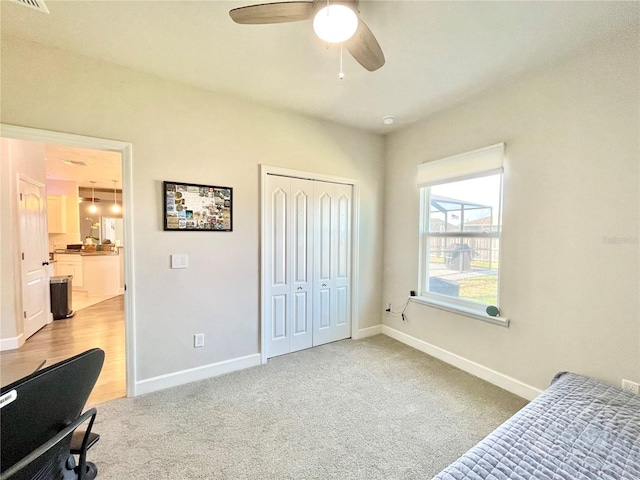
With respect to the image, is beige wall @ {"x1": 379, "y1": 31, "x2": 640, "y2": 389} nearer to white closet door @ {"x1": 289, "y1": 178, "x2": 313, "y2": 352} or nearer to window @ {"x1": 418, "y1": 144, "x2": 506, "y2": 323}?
window @ {"x1": 418, "y1": 144, "x2": 506, "y2": 323}

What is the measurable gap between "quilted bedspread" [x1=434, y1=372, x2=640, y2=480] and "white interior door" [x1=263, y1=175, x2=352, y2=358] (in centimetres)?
218

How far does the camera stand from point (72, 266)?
6.13 meters

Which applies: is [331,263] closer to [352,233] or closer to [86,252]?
[352,233]

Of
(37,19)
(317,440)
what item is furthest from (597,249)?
(37,19)

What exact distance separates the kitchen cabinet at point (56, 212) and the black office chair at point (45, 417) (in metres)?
7.78

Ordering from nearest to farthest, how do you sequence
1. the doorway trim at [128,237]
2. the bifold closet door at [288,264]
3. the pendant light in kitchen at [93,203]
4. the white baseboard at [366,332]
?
the doorway trim at [128,237] → the bifold closet door at [288,264] → the white baseboard at [366,332] → the pendant light in kitchen at [93,203]

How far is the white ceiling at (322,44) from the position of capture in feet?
5.50

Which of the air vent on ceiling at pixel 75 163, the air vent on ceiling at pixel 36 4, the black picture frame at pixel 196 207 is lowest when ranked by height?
the black picture frame at pixel 196 207

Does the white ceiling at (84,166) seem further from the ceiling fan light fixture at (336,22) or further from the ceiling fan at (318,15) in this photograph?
the ceiling fan light fixture at (336,22)

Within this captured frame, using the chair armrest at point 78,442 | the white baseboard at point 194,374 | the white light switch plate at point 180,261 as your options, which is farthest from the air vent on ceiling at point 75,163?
the chair armrest at point 78,442

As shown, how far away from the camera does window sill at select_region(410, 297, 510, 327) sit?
253 cm

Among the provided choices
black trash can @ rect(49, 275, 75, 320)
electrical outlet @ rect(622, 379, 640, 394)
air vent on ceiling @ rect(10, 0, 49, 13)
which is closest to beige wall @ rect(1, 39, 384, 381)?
air vent on ceiling @ rect(10, 0, 49, 13)

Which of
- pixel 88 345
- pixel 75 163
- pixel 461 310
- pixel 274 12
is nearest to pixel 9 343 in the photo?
pixel 88 345

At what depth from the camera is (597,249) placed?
1.99m
